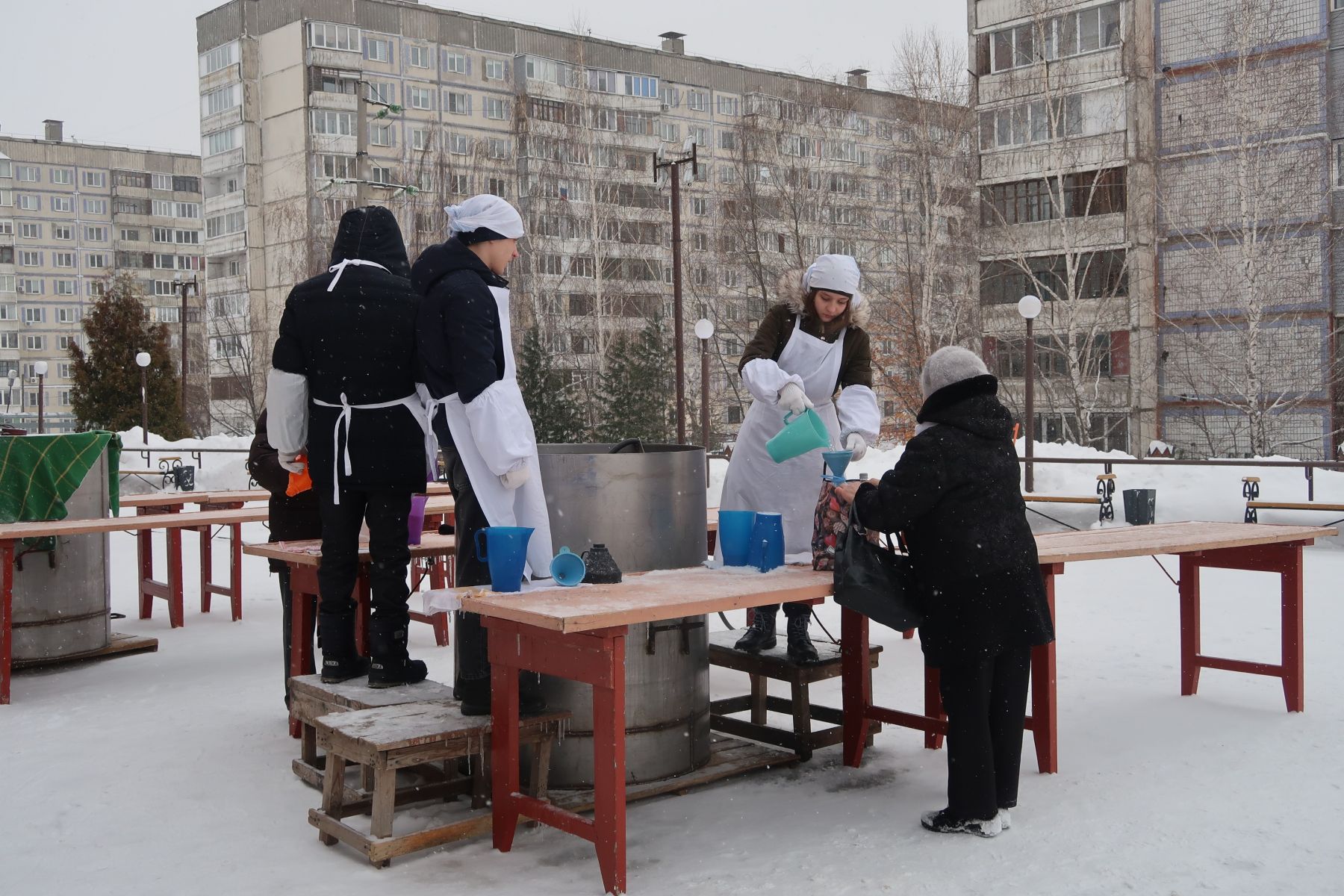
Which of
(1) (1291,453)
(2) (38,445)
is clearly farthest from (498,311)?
(1) (1291,453)

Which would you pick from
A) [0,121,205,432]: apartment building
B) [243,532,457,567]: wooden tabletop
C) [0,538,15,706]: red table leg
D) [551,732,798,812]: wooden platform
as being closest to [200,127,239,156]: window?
[0,121,205,432]: apartment building

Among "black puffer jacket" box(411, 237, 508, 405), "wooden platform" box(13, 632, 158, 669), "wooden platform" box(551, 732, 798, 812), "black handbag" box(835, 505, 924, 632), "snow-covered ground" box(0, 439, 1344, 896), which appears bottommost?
"snow-covered ground" box(0, 439, 1344, 896)

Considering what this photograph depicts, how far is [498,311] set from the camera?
4168mm

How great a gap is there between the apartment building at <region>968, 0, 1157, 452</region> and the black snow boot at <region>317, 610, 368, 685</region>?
25.1 metres

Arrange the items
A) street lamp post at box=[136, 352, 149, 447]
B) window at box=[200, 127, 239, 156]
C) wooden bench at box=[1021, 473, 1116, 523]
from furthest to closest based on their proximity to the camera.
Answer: window at box=[200, 127, 239, 156] → street lamp post at box=[136, 352, 149, 447] → wooden bench at box=[1021, 473, 1116, 523]

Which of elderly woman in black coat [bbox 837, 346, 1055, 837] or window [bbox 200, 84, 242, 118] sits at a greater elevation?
window [bbox 200, 84, 242, 118]

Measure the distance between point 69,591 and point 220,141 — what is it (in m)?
46.0

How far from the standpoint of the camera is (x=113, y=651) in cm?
715

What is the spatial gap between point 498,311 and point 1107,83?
28.5 m

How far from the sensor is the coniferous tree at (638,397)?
26.6 metres

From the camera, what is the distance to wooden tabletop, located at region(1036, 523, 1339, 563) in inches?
183

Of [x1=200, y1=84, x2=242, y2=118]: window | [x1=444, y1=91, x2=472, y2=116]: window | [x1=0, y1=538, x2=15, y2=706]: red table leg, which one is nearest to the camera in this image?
[x1=0, y1=538, x2=15, y2=706]: red table leg

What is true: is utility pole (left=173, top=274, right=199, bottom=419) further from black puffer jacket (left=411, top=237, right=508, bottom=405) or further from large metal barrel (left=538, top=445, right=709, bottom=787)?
large metal barrel (left=538, top=445, right=709, bottom=787)

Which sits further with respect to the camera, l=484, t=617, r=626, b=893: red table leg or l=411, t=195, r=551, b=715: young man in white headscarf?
l=411, t=195, r=551, b=715: young man in white headscarf
